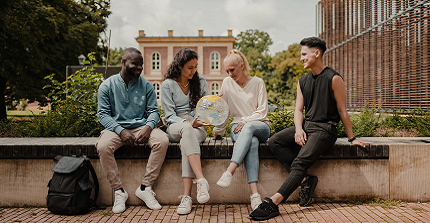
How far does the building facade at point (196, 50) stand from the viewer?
40.8m

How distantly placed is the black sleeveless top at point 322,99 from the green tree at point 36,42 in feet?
44.0

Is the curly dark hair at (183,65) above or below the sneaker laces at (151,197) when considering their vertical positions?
above

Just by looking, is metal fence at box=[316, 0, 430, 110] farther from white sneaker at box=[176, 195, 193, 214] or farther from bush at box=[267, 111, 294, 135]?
white sneaker at box=[176, 195, 193, 214]

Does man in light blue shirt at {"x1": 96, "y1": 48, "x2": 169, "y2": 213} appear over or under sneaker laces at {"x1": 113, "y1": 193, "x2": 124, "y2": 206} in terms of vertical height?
over

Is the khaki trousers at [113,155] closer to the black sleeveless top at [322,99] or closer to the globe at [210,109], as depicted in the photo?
the globe at [210,109]

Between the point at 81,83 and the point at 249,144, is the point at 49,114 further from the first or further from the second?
the point at 249,144

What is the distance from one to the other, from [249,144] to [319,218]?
1030 mm

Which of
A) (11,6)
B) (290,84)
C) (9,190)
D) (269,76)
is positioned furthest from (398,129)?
(269,76)

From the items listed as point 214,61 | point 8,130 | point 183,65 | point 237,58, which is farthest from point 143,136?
point 214,61

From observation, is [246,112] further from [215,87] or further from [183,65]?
[215,87]

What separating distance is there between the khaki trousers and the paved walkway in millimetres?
361

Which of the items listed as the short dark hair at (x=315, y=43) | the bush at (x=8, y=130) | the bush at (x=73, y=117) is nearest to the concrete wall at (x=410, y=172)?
the short dark hair at (x=315, y=43)

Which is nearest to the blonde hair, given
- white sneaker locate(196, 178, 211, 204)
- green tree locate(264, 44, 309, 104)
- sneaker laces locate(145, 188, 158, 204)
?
white sneaker locate(196, 178, 211, 204)

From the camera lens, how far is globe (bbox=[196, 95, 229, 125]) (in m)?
3.61
